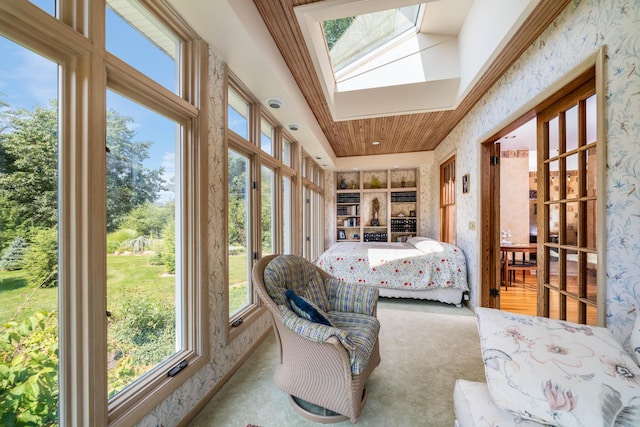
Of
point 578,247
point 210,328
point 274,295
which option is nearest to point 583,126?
point 578,247

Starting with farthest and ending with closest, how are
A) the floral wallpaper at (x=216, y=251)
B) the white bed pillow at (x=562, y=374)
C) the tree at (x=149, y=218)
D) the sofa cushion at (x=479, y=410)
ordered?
the floral wallpaper at (x=216, y=251)
the tree at (x=149, y=218)
the sofa cushion at (x=479, y=410)
the white bed pillow at (x=562, y=374)

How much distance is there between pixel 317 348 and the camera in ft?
4.69

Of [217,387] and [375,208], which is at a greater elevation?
[375,208]

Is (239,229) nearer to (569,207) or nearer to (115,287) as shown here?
(115,287)

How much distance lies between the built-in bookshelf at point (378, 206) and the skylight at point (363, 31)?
353 cm

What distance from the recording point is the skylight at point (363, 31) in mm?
2477

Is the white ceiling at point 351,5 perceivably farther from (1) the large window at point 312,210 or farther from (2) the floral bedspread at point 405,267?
A: (2) the floral bedspread at point 405,267

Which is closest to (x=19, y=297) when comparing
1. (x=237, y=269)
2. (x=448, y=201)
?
(x=237, y=269)

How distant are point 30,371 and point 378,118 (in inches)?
154

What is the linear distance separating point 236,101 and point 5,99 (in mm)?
1619

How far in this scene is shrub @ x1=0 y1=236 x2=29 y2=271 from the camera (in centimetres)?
82

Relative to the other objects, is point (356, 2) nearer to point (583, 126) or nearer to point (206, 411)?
point (583, 126)

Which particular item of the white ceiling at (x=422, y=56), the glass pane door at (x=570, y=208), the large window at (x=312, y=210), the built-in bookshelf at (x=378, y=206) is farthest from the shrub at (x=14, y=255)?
the built-in bookshelf at (x=378, y=206)

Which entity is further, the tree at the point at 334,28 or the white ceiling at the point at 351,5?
the tree at the point at 334,28
